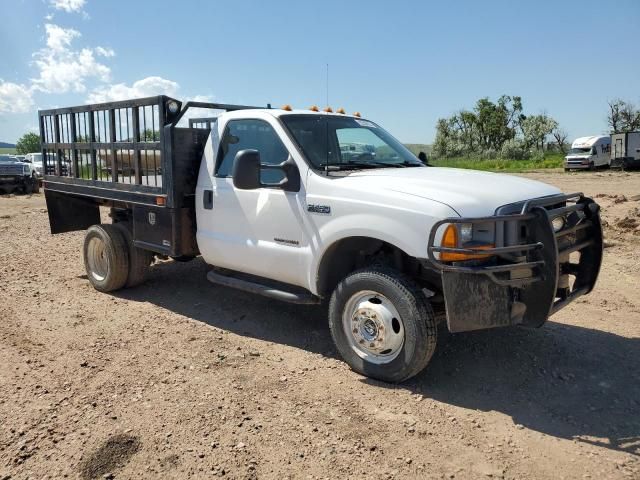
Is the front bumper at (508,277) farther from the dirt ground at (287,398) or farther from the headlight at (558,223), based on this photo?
the dirt ground at (287,398)

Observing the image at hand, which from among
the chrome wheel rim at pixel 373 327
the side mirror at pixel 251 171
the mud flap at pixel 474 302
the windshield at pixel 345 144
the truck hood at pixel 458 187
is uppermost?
the windshield at pixel 345 144

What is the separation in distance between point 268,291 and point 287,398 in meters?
1.20

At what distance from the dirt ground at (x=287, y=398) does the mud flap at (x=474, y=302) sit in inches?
24.8

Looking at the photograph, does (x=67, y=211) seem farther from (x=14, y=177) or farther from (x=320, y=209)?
(x=14, y=177)

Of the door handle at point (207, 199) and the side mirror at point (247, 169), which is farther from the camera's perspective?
the door handle at point (207, 199)

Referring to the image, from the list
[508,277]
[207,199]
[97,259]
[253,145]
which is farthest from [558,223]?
[97,259]

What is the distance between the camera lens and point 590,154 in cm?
3406

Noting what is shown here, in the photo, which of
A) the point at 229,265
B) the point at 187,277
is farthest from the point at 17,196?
the point at 229,265

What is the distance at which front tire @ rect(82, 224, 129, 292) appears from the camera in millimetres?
6434

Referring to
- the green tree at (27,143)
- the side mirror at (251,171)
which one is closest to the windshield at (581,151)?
the side mirror at (251,171)

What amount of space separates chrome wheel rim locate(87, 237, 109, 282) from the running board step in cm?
193

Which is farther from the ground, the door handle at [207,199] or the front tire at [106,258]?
the door handle at [207,199]

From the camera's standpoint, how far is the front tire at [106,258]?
643 cm

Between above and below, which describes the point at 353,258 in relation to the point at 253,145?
below
